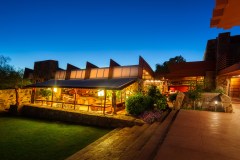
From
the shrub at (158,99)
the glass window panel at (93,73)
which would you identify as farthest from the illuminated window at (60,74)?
the shrub at (158,99)

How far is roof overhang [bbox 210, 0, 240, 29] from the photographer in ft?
6.36

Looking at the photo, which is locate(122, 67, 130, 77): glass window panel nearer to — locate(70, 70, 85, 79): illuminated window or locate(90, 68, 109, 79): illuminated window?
locate(90, 68, 109, 79): illuminated window

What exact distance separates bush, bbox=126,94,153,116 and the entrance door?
10.4m

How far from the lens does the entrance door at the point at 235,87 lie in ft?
55.0

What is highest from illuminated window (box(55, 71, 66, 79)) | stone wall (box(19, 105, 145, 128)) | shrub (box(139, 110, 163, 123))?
illuminated window (box(55, 71, 66, 79))

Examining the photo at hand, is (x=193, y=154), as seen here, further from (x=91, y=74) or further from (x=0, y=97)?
(x=0, y=97)

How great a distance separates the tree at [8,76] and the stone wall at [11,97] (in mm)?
834

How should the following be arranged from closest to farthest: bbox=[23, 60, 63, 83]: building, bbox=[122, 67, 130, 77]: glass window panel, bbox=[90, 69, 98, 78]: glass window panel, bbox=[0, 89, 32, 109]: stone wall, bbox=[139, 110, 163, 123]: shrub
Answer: bbox=[139, 110, 163, 123]: shrub
bbox=[122, 67, 130, 77]: glass window panel
bbox=[0, 89, 32, 109]: stone wall
bbox=[90, 69, 98, 78]: glass window panel
bbox=[23, 60, 63, 83]: building

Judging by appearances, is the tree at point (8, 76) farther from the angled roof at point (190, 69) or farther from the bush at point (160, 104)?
the angled roof at point (190, 69)

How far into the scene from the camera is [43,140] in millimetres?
8906

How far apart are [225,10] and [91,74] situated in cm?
1802

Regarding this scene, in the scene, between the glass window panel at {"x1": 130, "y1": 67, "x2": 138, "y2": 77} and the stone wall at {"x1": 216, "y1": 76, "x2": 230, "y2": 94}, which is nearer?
the stone wall at {"x1": 216, "y1": 76, "x2": 230, "y2": 94}

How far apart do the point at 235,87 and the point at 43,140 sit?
1797cm

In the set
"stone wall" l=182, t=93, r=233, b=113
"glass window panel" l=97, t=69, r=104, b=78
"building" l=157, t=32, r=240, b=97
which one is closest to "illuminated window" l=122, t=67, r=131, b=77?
"glass window panel" l=97, t=69, r=104, b=78
